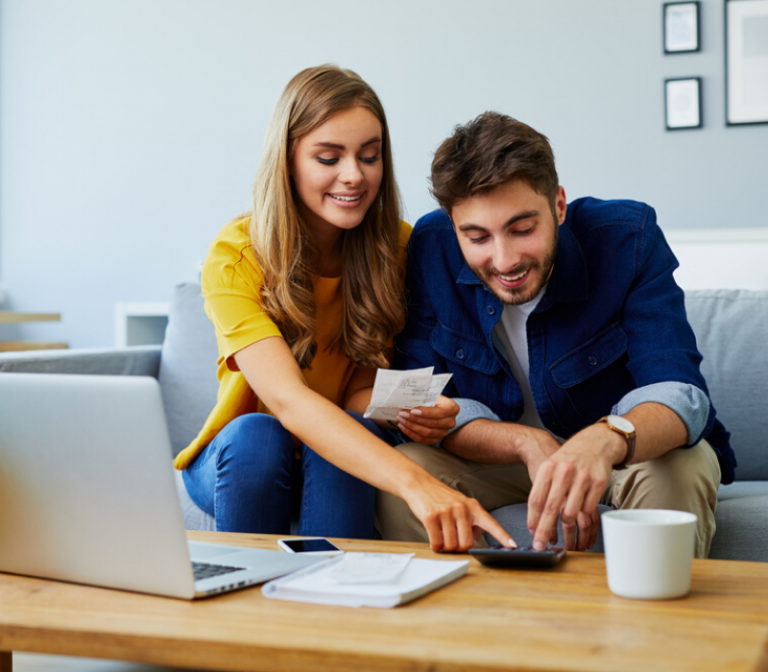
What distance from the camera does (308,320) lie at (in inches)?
60.8

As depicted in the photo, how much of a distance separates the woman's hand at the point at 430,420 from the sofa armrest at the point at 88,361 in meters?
0.92

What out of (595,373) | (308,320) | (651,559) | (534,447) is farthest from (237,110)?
(651,559)

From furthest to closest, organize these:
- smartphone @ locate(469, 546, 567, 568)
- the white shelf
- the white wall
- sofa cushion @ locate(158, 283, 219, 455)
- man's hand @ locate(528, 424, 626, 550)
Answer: the white shelf < the white wall < sofa cushion @ locate(158, 283, 219, 455) < man's hand @ locate(528, 424, 626, 550) < smartphone @ locate(469, 546, 567, 568)

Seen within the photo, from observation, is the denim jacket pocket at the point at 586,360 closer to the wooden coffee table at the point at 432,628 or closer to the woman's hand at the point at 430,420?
the woman's hand at the point at 430,420

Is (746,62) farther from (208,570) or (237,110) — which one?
(208,570)

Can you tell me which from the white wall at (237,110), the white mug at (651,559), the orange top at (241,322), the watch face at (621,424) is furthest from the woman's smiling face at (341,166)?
the white wall at (237,110)

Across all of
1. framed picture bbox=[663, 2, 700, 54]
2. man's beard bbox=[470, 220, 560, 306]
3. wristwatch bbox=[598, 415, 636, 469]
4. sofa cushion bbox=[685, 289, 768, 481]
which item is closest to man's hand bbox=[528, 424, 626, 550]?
wristwatch bbox=[598, 415, 636, 469]

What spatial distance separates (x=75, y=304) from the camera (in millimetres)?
3680

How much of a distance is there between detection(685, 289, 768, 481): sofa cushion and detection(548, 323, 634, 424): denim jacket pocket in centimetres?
43

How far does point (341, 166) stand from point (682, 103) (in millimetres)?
1748

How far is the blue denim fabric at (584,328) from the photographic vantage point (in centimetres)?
146

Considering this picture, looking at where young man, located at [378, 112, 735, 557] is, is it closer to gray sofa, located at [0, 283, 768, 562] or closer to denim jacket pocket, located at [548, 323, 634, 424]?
denim jacket pocket, located at [548, 323, 634, 424]

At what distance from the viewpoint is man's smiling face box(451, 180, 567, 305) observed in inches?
54.9

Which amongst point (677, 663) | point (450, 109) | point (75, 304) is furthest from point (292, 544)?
point (75, 304)
